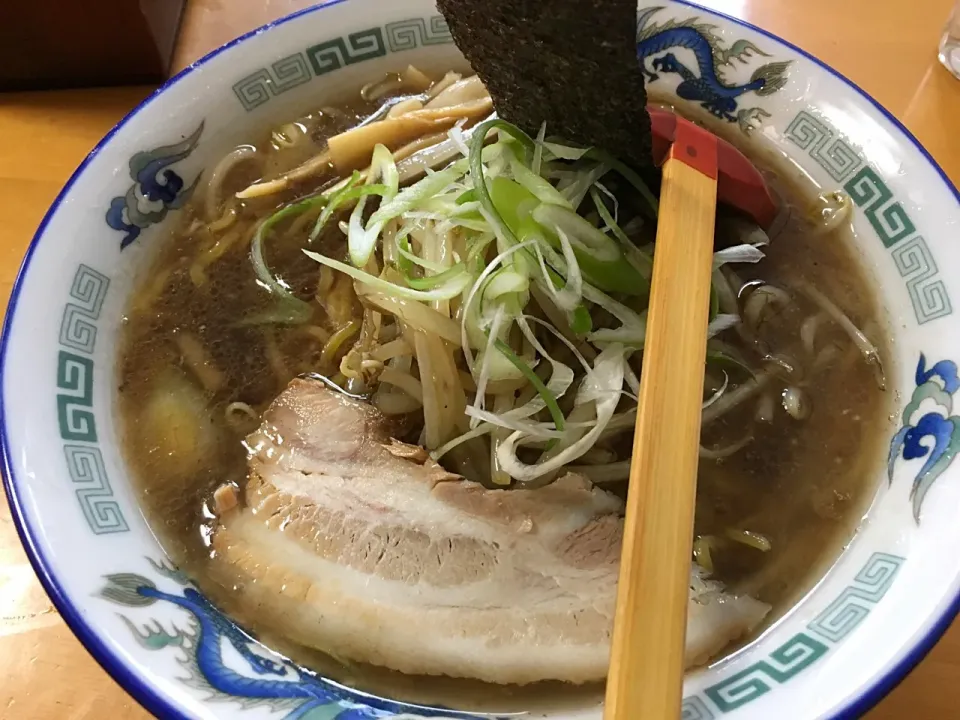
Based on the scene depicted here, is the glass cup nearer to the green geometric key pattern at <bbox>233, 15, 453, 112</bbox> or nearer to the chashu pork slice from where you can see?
the green geometric key pattern at <bbox>233, 15, 453, 112</bbox>

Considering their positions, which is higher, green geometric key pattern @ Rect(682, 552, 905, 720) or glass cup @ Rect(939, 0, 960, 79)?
glass cup @ Rect(939, 0, 960, 79)

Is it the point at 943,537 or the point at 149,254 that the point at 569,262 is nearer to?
the point at 943,537

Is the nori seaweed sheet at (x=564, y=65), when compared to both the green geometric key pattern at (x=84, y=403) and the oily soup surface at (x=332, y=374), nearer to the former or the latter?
the oily soup surface at (x=332, y=374)

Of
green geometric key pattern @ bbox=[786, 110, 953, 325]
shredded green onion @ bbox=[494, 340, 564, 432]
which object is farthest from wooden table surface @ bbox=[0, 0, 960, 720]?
shredded green onion @ bbox=[494, 340, 564, 432]

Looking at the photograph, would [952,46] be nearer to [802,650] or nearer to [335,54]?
[335,54]

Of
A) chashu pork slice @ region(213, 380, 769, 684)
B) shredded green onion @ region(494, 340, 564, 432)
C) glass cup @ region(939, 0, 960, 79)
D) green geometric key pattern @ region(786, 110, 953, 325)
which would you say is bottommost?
chashu pork slice @ region(213, 380, 769, 684)
